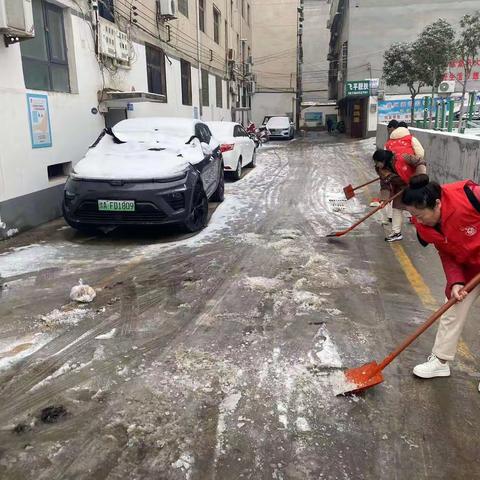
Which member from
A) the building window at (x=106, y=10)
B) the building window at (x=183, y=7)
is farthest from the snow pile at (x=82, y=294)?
the building window at (x=183, y=7)

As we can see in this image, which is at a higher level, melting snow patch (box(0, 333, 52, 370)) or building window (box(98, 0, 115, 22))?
building window (box(98, 0, 115, 22))

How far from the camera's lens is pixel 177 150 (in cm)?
717

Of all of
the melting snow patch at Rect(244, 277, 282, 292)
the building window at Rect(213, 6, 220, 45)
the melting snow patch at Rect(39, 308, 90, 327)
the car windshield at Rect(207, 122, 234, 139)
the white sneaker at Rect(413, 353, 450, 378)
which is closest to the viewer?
the white sneaker at Rect(413, 353, 450, 378)

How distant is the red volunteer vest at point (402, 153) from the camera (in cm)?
625

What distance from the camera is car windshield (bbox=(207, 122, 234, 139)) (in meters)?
12.2

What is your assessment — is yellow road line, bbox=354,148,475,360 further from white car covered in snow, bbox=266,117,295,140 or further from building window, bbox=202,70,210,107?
white car covered in snow, bbox=266,117,295,140

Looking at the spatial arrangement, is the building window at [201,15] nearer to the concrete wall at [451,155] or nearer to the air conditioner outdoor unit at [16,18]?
the concrete wall at [451,155]

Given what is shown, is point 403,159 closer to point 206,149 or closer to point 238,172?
point 206,149

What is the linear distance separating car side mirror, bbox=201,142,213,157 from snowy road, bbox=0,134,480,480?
2.21 meters

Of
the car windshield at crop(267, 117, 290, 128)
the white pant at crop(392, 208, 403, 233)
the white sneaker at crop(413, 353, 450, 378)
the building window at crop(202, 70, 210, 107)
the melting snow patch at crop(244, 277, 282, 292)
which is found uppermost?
the building window at crop(202, 70, 210, 107)

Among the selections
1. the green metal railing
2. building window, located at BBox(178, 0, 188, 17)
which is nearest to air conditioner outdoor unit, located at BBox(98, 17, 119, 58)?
building window, located at BBox(178, 0, 188, 17)

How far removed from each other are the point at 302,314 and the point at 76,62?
23.1ft

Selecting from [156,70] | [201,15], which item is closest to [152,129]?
[156,70]

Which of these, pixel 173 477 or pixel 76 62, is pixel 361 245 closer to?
pixel 173 477
